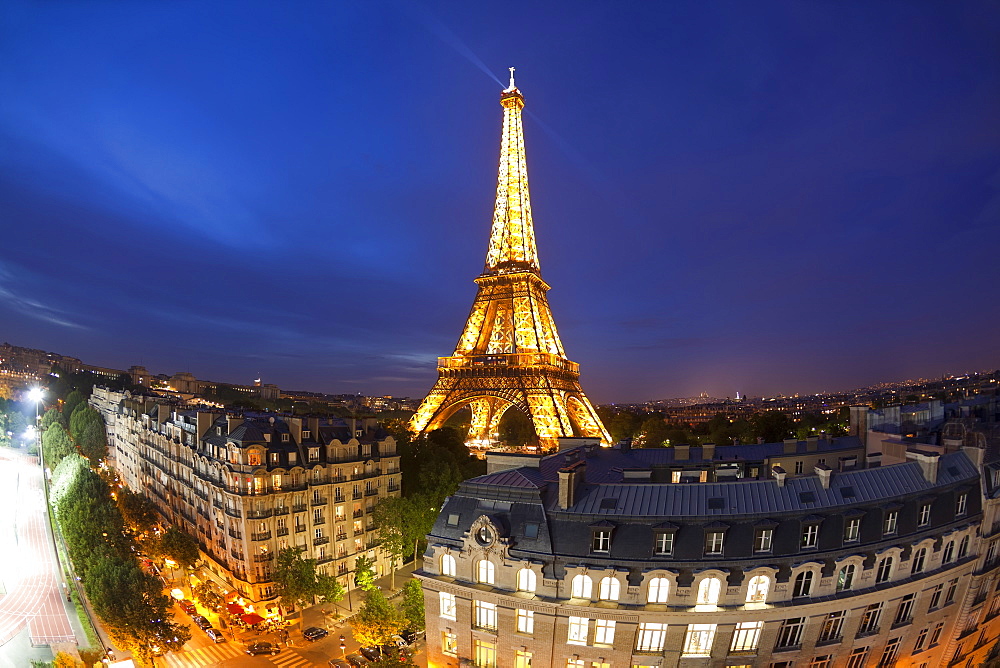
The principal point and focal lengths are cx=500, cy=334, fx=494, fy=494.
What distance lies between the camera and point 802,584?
21359 mm

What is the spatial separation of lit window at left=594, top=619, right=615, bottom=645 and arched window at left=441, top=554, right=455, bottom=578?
6.85 meters

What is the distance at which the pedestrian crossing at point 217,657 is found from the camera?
3212cm

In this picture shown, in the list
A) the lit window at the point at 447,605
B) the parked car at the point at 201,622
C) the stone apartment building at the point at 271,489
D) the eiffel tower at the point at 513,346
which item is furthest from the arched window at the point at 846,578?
the eiffel tower at the point at 513,346

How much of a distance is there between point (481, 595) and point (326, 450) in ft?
78.8

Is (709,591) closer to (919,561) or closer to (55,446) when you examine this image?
(919,561)

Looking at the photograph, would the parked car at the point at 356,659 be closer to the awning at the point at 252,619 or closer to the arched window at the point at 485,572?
the awning at the point at 252,619

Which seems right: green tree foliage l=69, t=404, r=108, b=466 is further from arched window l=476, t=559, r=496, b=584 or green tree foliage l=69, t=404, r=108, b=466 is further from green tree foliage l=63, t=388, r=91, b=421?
arched window l=476, t=559, r=496, b=584

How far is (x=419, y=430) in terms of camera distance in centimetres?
7150

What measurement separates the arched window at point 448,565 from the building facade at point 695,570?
0.06 m

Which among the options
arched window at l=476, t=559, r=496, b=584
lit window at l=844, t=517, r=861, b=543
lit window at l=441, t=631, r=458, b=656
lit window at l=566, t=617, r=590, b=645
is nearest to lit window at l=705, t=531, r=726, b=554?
lit window at l=844, t=517, r=861, b=543

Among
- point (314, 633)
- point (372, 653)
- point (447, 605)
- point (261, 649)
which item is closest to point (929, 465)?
point (447, 605)

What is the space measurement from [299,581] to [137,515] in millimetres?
21916

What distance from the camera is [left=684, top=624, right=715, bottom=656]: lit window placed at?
2105 cm

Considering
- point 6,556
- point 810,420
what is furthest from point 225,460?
point 810,420
